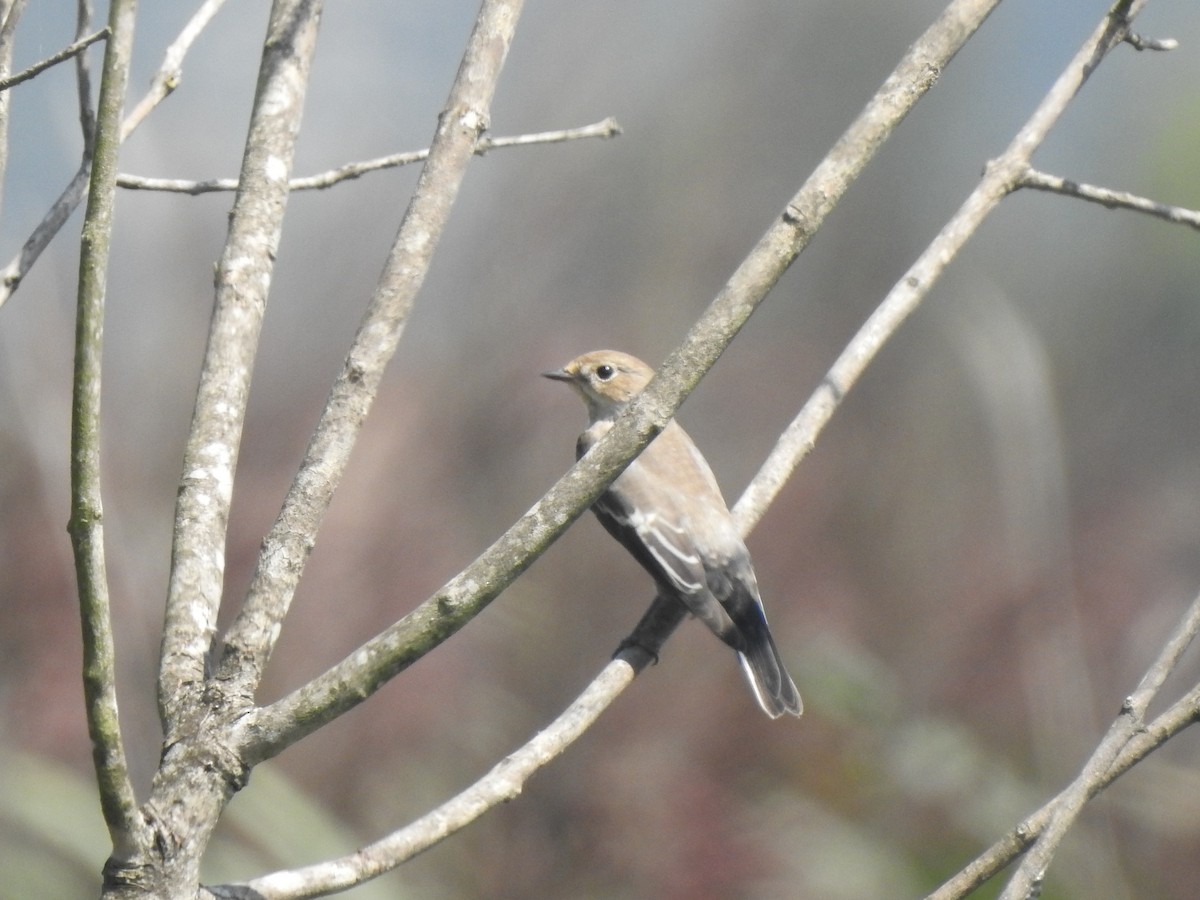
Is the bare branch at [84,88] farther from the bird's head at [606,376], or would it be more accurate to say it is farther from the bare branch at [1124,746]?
the bird's head at [606,376]

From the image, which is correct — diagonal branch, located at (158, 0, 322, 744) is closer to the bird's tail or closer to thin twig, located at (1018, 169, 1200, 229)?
thin twig, located at (1018, 169, 1200, 229)

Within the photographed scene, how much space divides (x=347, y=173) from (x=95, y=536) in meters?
1.17

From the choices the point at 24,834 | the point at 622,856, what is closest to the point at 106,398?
the point at 24,834

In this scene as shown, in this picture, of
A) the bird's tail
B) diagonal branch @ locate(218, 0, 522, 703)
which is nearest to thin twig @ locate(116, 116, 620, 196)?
diagonal branch @ locate(218, 0, 522, 703)

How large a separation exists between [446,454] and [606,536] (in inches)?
33.0

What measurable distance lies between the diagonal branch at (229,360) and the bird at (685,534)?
5.90 ft

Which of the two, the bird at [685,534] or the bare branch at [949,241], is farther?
the bird at [685,534]

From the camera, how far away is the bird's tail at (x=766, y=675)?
3688 mm

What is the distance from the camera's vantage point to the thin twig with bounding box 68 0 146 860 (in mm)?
1069

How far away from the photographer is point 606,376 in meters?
4.64

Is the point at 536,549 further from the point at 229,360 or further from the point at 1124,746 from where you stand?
the point at 1124,746

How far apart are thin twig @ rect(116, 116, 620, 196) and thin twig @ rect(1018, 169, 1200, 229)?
32.3 inches

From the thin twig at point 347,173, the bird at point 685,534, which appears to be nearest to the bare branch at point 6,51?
the thin twig at point 347,173

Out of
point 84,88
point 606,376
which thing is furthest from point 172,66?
point 606,376
